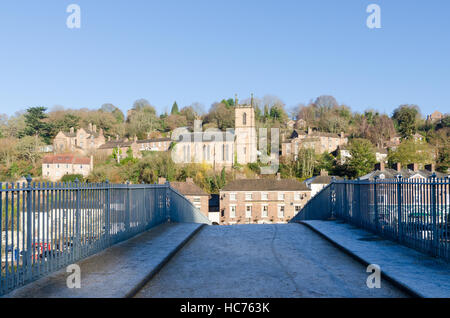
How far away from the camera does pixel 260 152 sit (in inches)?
3821

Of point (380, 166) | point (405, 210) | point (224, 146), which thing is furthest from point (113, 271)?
point (224, 146)

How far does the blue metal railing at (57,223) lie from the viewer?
5246mm

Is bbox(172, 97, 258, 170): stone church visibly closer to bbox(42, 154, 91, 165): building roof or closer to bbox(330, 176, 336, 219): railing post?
bbox(42, 154, 91, 165): building roof

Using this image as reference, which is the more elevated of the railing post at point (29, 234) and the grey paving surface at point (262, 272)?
the railing post at point (29, 234)

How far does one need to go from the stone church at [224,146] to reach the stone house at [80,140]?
24964 millimetres

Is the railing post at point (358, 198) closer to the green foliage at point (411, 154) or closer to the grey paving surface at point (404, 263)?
the grey paving surface at point (404, 263)

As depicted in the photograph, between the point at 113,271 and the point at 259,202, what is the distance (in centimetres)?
5381

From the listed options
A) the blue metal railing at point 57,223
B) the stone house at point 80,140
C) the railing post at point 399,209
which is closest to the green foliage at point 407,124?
the stone house at point 80,140

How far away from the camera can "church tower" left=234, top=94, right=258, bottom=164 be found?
92.1m

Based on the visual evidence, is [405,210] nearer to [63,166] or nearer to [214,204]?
[214,204]

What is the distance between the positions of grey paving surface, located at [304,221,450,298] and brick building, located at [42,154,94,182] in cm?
8664

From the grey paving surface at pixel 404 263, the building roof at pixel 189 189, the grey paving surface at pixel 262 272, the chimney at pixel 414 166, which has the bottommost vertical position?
the building roof at pixel 189 189

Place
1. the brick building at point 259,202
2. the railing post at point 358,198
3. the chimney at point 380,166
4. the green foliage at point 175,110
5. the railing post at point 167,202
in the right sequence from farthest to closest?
the green foliage at point 175,110, the chimney at point 380,166, the brick building at point 259,202, the railing post at point 167,202, the railing post at point 358,198
